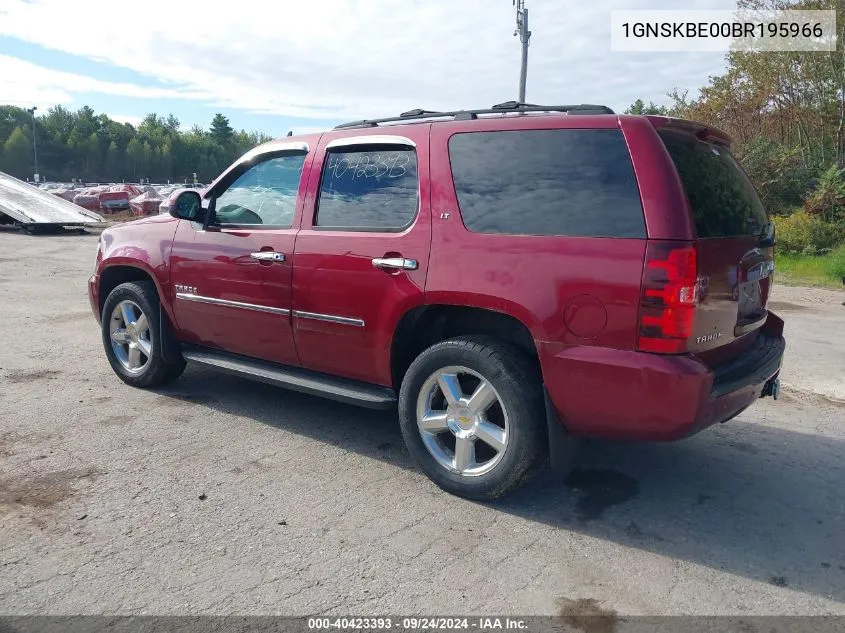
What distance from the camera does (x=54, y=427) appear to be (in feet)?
15.2

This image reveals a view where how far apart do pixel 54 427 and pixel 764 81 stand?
2369 cm

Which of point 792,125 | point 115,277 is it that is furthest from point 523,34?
point 115,277

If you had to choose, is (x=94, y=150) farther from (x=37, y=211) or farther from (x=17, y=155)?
(x=37, y=211)

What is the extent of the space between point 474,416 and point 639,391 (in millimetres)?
890

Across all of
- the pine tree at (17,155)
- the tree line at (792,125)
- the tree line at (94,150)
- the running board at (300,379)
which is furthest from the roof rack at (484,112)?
the pine tree at (17,155)

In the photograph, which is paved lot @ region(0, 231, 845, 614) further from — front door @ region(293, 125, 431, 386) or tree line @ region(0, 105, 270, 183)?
tree line @ region(0, 105, 270, 183)

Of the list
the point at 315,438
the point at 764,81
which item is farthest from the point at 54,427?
the point at 764,81

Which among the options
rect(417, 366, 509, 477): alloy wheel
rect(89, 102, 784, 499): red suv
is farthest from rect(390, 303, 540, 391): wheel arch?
rect(417, 366, 509, 477): alloy wheel

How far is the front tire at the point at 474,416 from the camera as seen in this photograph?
3518mm

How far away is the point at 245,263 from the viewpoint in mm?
4633

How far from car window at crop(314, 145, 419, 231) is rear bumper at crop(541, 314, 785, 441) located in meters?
1.20

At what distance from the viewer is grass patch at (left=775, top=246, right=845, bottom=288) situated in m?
12.7

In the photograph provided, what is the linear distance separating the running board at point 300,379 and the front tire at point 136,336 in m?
0.34

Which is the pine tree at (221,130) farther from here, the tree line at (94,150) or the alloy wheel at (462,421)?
the alloy wheel at (462,421)
